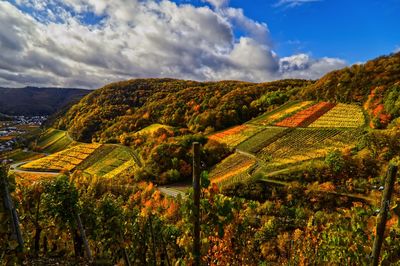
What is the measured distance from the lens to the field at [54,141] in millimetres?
156875

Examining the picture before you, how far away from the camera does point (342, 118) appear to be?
80.8 metres

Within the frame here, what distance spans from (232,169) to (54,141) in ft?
456

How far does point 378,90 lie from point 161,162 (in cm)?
7121

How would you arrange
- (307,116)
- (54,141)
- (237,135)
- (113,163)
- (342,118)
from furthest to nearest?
(54,141)
(113,163)
(237,135)
(307,116)
(342,118)

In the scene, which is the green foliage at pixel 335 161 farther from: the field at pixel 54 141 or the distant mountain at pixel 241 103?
the field at pixel 54 141

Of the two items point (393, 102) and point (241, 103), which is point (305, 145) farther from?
point (241, 103)

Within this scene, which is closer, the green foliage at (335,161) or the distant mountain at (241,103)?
the green foliage at (335,161)

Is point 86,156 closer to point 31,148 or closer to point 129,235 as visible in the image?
point 31,148

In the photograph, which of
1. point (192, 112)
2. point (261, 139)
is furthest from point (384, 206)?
point (192, 112)

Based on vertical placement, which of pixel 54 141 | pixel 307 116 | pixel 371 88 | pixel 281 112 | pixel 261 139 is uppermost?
pixel 371 88

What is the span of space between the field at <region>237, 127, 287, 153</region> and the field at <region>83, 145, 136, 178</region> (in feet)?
130

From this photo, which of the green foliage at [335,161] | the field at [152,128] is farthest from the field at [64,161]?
the green foliage at [335,161]

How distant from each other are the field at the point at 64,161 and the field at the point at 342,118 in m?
89.1

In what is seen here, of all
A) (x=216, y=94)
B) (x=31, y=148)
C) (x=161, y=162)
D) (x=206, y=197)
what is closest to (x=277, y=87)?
(x=216, y=94)
